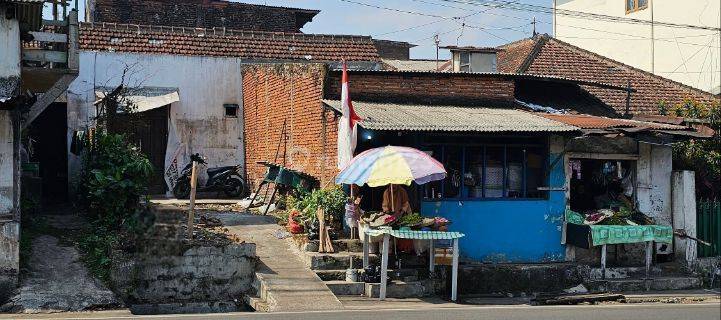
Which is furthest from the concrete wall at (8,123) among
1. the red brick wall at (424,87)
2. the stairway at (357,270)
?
the red brick wall at (424,87)

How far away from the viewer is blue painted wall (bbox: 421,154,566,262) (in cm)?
1484

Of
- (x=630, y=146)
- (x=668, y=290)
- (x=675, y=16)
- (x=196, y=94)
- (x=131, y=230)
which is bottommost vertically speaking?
(x=668, y=290)

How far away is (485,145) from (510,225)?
1.65m

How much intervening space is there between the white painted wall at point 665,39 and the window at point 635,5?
0.51 ft

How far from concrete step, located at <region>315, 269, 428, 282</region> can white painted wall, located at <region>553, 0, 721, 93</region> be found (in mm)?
16304

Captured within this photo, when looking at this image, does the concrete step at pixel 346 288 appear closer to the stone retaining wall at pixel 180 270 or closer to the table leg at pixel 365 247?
→ the table leg at pixel 365 247

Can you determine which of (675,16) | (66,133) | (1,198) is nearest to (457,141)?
(1,198)

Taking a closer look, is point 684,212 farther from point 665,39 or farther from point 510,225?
point 665,39

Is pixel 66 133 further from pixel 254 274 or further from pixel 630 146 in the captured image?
pixel 630 146

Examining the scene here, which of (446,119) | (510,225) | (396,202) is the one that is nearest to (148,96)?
(446,119)

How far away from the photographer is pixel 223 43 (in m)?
22.2

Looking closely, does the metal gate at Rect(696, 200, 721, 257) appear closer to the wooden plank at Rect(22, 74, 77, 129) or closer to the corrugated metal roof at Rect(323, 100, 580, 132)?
the corrugated metal roof at Rect(323, 100, 580, 132)

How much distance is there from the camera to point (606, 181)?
1639cm

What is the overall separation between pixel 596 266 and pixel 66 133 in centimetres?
1367
